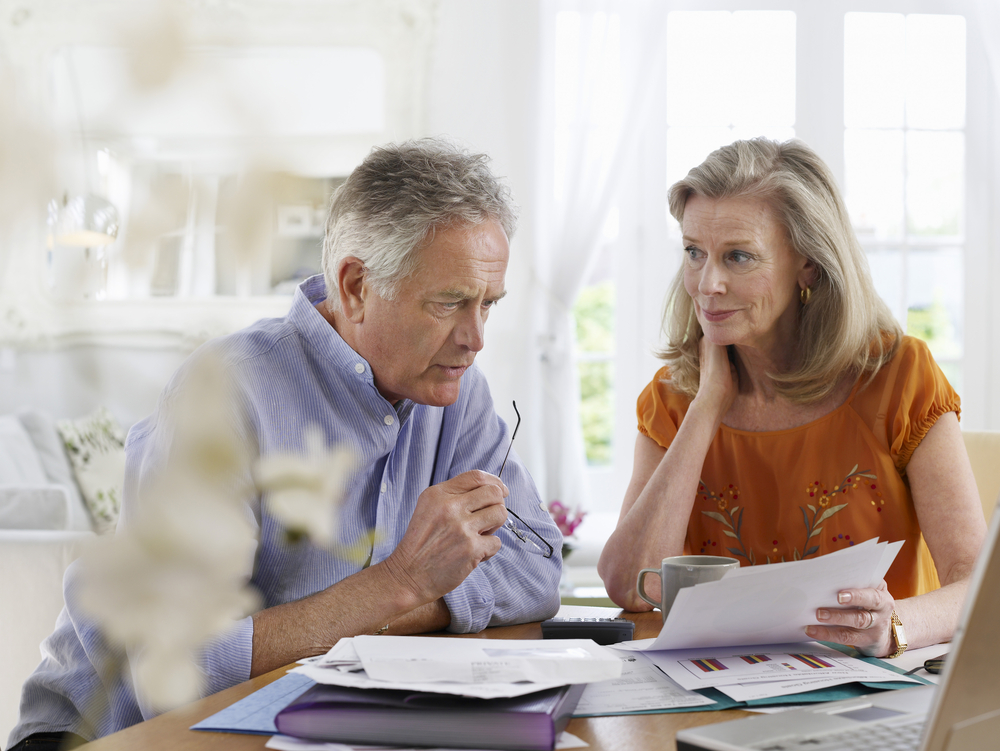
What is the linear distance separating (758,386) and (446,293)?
69cm

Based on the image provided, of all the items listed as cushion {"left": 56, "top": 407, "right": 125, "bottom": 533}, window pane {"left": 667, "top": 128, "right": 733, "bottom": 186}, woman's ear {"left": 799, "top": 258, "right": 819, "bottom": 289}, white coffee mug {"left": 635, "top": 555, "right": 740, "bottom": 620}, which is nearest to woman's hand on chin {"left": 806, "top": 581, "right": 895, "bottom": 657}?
white coffee mug {"left": 635, "top": 555, "right": 740, "bottom": 620}

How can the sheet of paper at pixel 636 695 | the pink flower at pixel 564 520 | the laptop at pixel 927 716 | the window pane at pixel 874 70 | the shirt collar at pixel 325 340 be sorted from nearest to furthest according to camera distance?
1. the laptop at pixel 927 716
2. the sheet of paper at pixel 636 695
3. the shirt collar at pixel 325 340
4. the pink flower at pixel 564 520
5. the window pane at pixel 874 70

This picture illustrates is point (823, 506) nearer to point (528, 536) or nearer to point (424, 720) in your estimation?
point (528, 536)

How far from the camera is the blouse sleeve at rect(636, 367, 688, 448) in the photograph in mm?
1574

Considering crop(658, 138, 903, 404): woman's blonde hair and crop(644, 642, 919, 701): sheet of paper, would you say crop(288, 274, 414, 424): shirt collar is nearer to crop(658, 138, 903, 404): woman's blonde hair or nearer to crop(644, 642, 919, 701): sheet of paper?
crop(644, 642, 919, 701): sheet of paper

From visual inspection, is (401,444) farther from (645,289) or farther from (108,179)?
(645,289)

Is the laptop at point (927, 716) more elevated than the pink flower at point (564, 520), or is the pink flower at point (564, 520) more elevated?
the laptop at point (927, 716)

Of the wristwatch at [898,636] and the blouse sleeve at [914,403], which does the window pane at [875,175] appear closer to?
the blouse sleeve at [914,403]

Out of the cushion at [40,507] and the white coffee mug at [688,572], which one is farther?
the white coffee mug at [688,572]

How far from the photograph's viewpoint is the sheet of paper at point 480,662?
67cm

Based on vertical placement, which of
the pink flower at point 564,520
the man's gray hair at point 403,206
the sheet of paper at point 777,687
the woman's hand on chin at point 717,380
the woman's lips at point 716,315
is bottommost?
the pink flower at point 564,520

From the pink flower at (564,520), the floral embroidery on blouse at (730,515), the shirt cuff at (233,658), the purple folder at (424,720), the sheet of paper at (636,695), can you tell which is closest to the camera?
the purple folder at (424,720)

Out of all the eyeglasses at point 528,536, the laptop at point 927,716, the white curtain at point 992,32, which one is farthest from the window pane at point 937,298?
the laptop at point 927,716

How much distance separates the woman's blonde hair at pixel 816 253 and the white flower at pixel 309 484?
134cm
